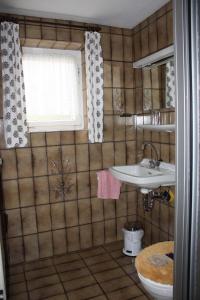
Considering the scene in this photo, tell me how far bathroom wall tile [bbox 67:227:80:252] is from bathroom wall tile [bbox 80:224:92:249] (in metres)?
0.04

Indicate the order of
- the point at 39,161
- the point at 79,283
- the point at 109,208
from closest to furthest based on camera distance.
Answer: the point at 79,283 → the point at 39,161 → the point at 109,208

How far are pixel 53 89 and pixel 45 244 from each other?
5.14 ft

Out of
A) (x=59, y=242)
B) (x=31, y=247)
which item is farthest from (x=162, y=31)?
(x=31, y=247)

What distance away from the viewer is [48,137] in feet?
8.02

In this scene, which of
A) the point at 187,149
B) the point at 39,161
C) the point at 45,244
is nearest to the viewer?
the point at 187,149

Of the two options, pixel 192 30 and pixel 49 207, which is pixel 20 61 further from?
pixel 192 30

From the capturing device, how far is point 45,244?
8.34 feet

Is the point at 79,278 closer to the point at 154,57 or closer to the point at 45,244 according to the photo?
the point at 45,244

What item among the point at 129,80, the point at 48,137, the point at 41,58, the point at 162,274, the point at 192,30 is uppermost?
the point at 41,58

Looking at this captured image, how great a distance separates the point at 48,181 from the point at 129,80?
137cm

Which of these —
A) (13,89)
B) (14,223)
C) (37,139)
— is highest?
(13,89)

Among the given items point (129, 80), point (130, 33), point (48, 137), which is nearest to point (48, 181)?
point (48, 137)

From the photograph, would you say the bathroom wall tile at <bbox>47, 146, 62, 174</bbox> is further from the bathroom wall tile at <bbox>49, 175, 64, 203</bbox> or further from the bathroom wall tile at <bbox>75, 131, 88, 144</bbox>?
the bathroom wall tile at <bbox>75, 131, 88, 144</bbox>

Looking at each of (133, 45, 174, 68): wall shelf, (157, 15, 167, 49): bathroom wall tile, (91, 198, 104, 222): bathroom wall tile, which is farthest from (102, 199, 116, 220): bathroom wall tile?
(157, 15, 167, 49): bathroom wall tile
